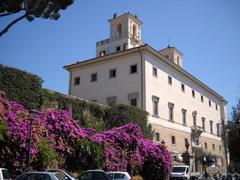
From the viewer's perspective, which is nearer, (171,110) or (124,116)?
(124,116)

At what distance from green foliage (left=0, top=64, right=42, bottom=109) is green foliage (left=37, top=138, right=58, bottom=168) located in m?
4.21

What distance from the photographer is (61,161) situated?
2147 cm

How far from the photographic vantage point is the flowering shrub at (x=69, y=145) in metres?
18.6

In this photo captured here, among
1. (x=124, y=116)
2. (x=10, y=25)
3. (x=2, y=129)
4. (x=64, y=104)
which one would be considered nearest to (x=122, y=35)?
(x=124, y=116)

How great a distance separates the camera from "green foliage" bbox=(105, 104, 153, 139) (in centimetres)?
3253

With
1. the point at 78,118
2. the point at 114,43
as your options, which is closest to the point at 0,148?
the point at 78,118

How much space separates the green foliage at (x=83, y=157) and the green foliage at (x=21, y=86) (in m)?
4.33

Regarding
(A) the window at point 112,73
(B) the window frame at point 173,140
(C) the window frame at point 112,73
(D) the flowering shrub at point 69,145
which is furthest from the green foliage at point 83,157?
(B) the window frame at point 173,140

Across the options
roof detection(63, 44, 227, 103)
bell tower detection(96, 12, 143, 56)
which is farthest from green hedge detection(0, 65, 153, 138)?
bell tower detection(96, 12, 143, 56)

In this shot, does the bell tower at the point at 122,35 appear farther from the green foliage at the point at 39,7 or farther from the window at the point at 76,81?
the green foliage at the point at 39,7

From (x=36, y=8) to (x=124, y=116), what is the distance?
51.0 feet

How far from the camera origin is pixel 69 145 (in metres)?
22.6

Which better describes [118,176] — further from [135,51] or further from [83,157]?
[135,51]

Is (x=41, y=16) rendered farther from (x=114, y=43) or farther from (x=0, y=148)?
(x=114, y=43)
